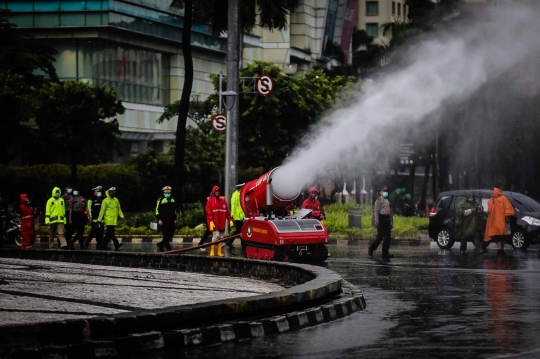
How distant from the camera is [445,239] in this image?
32.3m

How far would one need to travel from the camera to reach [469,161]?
6844 centimetres

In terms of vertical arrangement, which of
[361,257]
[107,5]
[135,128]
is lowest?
[361,257]

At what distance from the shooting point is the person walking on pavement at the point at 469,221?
29.3 metres

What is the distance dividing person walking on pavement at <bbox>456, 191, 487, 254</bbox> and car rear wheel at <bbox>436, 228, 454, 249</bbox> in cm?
131

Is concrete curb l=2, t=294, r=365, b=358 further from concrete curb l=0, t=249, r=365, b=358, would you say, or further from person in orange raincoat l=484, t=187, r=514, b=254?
person in orange raincoat l=484, t=187, r=514, b=254

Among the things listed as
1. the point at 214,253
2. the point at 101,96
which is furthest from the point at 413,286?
the point at 101,96

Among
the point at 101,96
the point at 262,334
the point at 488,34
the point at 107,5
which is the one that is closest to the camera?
the point at 262,334

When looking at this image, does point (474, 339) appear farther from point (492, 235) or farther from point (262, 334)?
point (492, 235)

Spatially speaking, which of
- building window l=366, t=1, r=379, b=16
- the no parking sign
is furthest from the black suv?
building window l=366, t=1, r=379, b=16

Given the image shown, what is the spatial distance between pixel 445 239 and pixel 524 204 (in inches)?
93.9

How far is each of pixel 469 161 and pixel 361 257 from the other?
42730 mm

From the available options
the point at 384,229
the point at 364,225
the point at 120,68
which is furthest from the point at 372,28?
the point at 384,229

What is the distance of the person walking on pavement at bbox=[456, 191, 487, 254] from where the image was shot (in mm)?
29328

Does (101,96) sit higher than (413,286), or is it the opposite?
(101,96)
